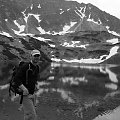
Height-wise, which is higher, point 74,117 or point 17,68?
point 17,68

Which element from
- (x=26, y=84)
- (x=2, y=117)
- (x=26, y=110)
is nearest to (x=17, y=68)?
(x=26, y=84)

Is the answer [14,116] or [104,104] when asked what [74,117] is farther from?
[104,104]

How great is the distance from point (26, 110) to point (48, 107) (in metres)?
25.5

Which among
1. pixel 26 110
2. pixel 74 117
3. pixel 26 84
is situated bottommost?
pixel 74 117

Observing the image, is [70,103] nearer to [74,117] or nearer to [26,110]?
[74,117]

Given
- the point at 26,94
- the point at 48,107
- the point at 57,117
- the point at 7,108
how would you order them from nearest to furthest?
the point at 26,94 < the point at 57,117 < the point at 7,108 < the point at 48,107

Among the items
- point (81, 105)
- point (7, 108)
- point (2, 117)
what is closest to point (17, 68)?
point (2, 117)

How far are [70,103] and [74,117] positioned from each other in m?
10.3

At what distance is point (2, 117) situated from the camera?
30.8 m

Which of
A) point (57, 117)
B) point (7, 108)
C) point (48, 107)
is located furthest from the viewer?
point (48, 107)

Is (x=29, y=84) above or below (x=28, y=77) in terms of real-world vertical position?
below

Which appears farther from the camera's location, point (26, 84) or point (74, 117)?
point (74, 117)

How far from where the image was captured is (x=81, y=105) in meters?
43.5

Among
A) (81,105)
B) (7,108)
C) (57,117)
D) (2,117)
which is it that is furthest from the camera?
(81,105)
